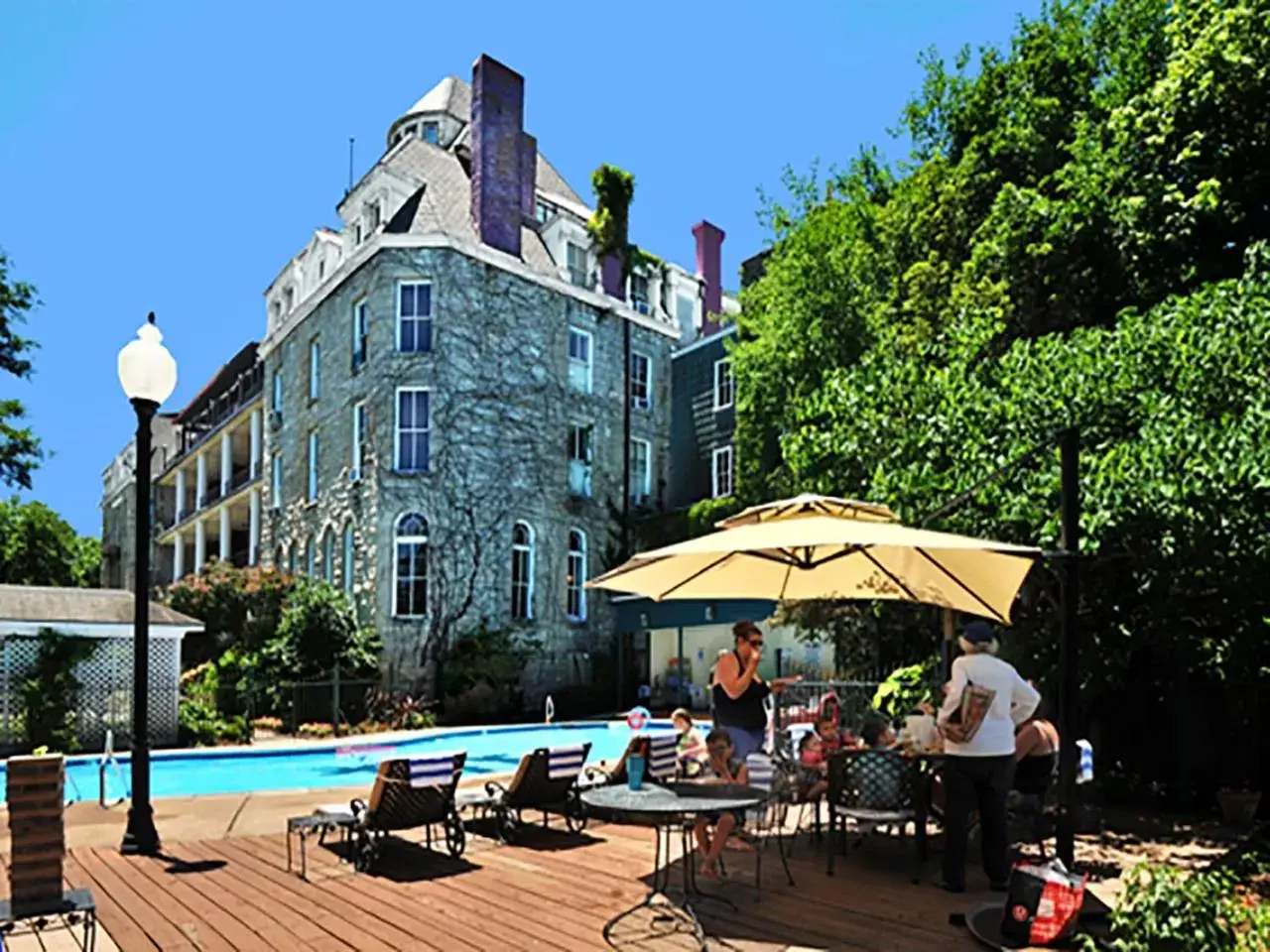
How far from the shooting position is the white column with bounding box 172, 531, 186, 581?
42750 millimetres

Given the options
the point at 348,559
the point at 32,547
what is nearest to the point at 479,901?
the point at 348,559

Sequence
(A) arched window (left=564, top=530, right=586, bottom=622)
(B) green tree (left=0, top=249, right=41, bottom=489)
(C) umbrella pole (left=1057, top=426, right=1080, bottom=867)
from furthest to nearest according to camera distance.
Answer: (A) arched window (left=564, top=530, right=586, bottom=622) → (B) green tree (left=0, top=249, right=41, bottom=489) → (C) umbrella pole (left=1057, top=426, right=1080, bottom=867)

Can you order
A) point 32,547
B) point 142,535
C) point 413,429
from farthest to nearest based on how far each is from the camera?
1. point 32,547
2. point 413,429
3. point 142,535

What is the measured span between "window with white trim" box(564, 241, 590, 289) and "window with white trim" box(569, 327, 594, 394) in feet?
4.71

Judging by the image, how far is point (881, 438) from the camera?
1112 cm

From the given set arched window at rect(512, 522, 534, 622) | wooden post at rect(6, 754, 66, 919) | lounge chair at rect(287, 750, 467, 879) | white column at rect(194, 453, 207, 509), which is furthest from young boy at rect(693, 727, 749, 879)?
white column at rect(194, 453, 207, 509)

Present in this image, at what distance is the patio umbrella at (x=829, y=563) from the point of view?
6.49m

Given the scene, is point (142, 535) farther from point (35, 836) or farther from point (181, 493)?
point (181, 493)

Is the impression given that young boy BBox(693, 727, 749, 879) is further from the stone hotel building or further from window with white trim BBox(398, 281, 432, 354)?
window with white trim BBox(398, 281, 432, 354)

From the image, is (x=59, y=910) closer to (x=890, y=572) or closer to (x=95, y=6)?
(x=890, y=572)

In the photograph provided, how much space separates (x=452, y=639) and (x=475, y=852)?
16.8m

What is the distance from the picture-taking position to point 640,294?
30.7 meters

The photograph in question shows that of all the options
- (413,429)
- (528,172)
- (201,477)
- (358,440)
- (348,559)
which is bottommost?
(348,559)

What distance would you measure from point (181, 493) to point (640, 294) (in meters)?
25.0
